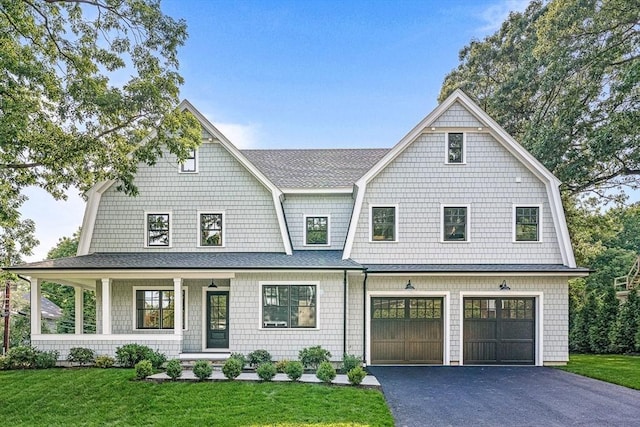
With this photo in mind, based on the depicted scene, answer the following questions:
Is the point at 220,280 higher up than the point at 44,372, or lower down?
higher up

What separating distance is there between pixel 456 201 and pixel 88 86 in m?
11.2

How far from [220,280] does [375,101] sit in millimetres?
12330

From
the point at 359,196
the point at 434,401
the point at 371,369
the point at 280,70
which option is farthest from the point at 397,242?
the point at 280,70

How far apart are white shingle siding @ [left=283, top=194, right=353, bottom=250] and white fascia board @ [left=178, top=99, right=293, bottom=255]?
0.77 metres

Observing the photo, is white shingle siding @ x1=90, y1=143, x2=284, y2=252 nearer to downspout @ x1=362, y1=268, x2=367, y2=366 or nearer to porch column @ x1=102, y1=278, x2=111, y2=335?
porch column @ x1=102, y1=278, x2=111, y2=335

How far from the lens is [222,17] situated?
640 inches

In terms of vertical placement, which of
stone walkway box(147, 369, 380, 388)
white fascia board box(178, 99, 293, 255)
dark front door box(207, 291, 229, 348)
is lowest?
stone walkway box(147, 369, 380, 388)

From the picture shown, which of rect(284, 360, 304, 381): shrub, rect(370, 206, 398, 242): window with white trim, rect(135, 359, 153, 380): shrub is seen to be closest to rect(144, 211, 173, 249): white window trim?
rect(135, 359, 153, 380): shrub

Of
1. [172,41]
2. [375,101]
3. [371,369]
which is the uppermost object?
[375,101]

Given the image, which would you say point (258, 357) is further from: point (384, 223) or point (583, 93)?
point (583, 93)

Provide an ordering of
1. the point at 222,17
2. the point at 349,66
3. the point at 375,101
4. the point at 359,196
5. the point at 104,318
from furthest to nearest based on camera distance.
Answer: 1. the point at 375,101
2. the point at 349,66
3. the point at 222,17
4. the point at 359,196
5. the point at 104,318

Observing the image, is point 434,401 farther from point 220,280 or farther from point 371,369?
point 220,280

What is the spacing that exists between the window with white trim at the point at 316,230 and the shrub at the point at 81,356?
23.9 ft

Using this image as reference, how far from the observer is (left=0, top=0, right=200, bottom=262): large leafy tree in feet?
34.3
